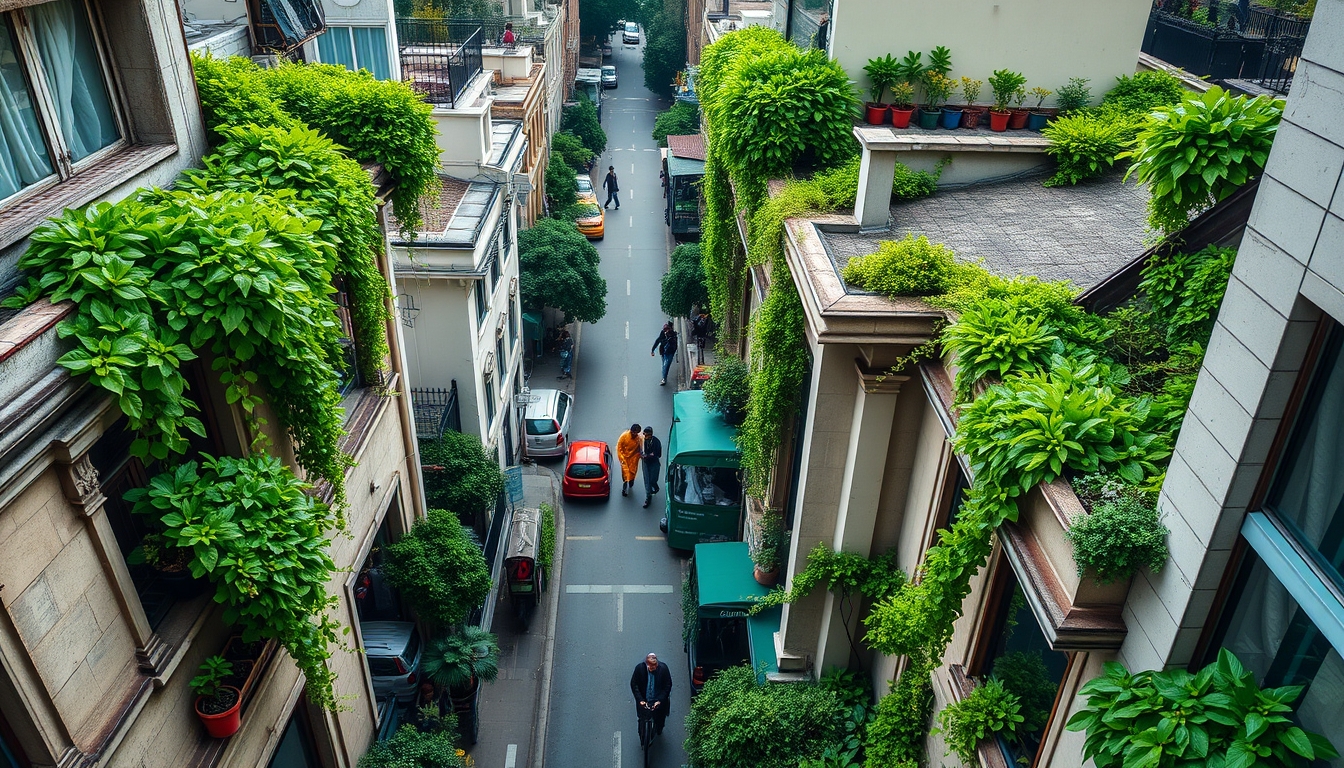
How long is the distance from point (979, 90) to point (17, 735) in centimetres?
1799

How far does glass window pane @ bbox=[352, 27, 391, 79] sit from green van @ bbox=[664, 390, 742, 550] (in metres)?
11.2

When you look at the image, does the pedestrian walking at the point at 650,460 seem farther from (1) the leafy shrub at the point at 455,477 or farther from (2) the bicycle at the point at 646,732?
(2) the bicycle at the point at 646,732

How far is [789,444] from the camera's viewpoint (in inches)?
667

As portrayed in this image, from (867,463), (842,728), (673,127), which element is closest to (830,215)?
(867,463)

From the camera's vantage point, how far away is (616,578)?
2375cm

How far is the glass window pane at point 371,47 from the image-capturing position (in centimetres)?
2016

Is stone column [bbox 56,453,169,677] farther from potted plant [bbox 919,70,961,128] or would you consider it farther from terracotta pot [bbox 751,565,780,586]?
potted plant [bbox 919,70,961,128]

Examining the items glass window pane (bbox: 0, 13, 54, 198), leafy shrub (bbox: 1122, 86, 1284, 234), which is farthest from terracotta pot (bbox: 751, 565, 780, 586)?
glass window pane (bbox: 0, 13, 54, 198)

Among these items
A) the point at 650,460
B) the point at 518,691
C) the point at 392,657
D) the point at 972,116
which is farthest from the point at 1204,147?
the point at 650,460

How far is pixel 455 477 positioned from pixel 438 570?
392 centimetres

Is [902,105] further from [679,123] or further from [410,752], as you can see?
[679,123]

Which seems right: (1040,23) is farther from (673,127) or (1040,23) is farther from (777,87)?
(673,127)

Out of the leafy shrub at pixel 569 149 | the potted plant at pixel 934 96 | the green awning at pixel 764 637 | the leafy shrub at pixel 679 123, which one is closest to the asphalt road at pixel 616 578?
the green awning at pixel 764 637

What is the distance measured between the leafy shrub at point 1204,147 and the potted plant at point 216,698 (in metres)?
10.4
